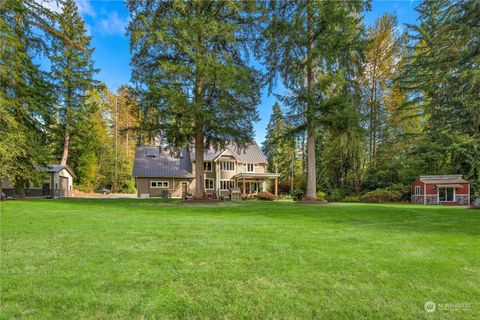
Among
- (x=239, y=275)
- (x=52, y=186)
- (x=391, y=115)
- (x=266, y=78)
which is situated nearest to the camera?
(x=239, y=275)

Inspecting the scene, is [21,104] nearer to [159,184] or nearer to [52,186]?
[52,186]

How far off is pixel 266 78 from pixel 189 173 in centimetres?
1694

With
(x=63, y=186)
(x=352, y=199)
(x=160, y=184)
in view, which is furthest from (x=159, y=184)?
(x=352, y=199)

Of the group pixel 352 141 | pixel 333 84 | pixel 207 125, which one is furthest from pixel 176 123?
pixel 352 141

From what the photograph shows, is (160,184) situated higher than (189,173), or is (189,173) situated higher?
(189,173)

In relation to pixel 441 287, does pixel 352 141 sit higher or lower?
higher

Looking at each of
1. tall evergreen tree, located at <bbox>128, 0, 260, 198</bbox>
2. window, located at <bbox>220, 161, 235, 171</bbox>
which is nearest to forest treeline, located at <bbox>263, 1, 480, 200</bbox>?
tall evergreen tree, located at <bbox>128, 0, 260, 198</bbox>

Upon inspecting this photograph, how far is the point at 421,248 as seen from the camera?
4824 millimetres

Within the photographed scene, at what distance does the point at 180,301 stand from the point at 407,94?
2698cm

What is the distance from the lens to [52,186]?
87.9ft

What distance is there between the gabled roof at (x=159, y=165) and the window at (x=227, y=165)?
3.60 meters

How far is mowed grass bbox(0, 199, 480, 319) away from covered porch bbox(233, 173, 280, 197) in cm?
2282

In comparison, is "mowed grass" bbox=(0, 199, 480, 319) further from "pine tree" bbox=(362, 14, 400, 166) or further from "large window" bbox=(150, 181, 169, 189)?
"large window" bbox=(150, 181, 169, 189)

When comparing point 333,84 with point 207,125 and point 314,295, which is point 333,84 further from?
point 314,295
